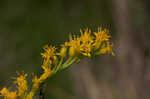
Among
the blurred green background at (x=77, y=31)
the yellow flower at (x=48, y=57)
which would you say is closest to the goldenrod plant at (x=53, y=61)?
the yellow flower at (x=48, y=57)

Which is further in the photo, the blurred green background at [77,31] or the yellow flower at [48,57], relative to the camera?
the blurred green background at [77,31]

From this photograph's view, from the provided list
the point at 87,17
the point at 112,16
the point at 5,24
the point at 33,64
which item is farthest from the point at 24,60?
the point at 112,16

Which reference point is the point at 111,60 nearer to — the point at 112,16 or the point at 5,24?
the point at 112,16

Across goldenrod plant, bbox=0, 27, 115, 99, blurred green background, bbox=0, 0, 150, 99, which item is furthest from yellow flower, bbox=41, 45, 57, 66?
blurred green background, bbox=0, 0, 150, 99

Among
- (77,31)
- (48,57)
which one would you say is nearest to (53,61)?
(48,57)

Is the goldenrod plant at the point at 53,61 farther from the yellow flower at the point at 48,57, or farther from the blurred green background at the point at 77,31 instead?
the blurred green background at the point at 77,31

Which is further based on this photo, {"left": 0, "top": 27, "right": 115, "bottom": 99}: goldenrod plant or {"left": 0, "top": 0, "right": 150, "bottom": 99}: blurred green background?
{"left": 0, "top": 0, "right": 150, "bottom": 99}: blurred green background

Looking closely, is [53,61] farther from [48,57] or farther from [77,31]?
[77,31]

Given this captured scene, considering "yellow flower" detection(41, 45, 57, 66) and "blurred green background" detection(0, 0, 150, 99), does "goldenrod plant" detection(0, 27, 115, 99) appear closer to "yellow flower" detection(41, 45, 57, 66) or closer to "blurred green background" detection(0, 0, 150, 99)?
"yellow flower" detection(41, 45, 57, 66)
